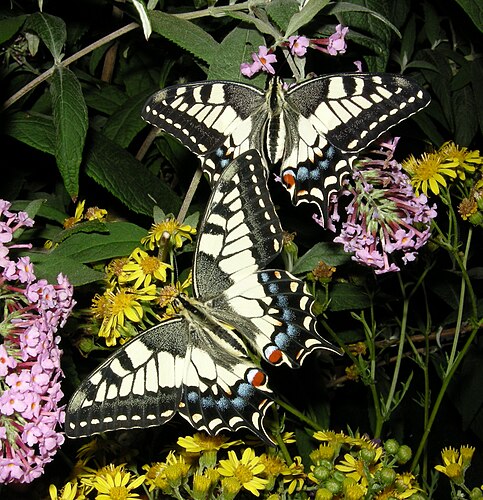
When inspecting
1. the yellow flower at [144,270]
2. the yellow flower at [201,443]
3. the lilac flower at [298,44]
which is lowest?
the yellow flower at [201,443]

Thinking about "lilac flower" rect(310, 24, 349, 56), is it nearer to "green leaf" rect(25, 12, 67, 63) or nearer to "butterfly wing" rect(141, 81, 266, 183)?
"butterfly wing" rect(141, 81, 266, 183)

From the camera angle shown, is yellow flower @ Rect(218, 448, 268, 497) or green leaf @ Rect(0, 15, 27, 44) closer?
yellow flower @ Rect(218, 448, 268, 497)

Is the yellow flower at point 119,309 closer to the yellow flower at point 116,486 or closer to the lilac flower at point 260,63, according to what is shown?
the yellow flower at point 116,486

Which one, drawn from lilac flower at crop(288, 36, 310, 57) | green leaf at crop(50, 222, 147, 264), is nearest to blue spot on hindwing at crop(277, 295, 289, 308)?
green leaf at crop(50, 222, 147, 264)

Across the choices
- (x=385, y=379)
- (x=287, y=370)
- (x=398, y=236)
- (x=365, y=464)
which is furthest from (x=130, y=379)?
(x=385, y=379)

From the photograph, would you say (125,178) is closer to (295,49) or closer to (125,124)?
(125,124)

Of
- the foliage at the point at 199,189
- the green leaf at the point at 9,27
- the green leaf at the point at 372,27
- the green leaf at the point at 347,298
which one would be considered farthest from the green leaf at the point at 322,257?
the green leaf at the point at 9,27
